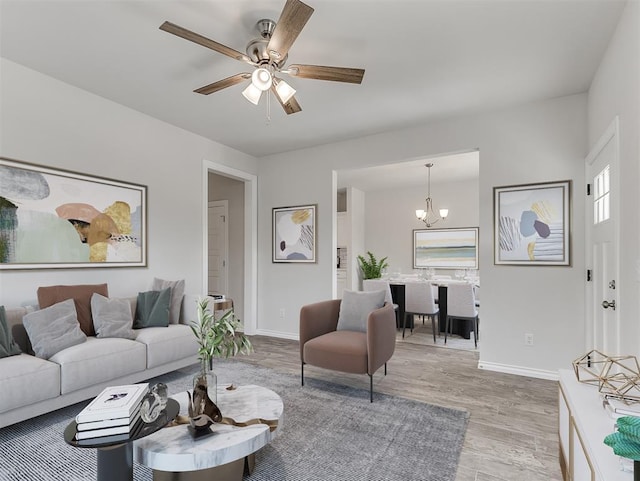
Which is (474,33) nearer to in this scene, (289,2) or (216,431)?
(289,2)

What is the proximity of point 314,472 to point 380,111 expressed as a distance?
3228 mm

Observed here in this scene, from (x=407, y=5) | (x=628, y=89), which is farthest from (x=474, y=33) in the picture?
(x=628, y=89)

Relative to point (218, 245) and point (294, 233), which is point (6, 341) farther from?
point (218, 245)

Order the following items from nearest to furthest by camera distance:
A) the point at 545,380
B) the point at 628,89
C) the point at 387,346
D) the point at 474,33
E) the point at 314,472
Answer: the point at 314,472, the point at 628,89, the point at 474,33, the point at 387,346, the point at 545,380

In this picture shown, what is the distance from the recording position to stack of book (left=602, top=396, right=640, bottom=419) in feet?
4.05

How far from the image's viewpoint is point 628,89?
6.57 ft

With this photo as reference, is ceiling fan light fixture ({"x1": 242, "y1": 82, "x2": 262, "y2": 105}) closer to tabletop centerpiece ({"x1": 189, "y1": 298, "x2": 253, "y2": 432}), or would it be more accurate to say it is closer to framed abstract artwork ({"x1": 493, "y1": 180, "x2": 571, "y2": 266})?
tabletop centerpiece ({"x1": 189, "y1": 298, "x2": 253, "y2": 432})

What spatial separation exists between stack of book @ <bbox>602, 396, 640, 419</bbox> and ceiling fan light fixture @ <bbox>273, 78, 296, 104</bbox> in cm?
235

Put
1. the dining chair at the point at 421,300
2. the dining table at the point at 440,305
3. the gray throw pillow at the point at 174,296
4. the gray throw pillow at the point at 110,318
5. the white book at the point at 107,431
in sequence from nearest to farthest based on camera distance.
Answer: the white book at the point at 107,431 → the gray throw pillow at the point at 110,318 → the gray throw pillow at the point at 174,296 → the dining chair at the point at 421,300 → the dining table at the point at 440,305

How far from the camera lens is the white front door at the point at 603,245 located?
228cm

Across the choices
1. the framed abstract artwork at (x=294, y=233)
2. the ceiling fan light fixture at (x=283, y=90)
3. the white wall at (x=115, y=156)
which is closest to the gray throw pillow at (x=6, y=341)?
the white wall at (x=115, y=156)

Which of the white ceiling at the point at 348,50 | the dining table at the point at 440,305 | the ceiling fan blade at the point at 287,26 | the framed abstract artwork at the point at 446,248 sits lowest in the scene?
the dining table at the point at 440,305

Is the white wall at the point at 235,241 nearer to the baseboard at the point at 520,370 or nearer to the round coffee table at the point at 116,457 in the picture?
the baseboard at the point at 520,370

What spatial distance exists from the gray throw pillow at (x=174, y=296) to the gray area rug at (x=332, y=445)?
0.80m
